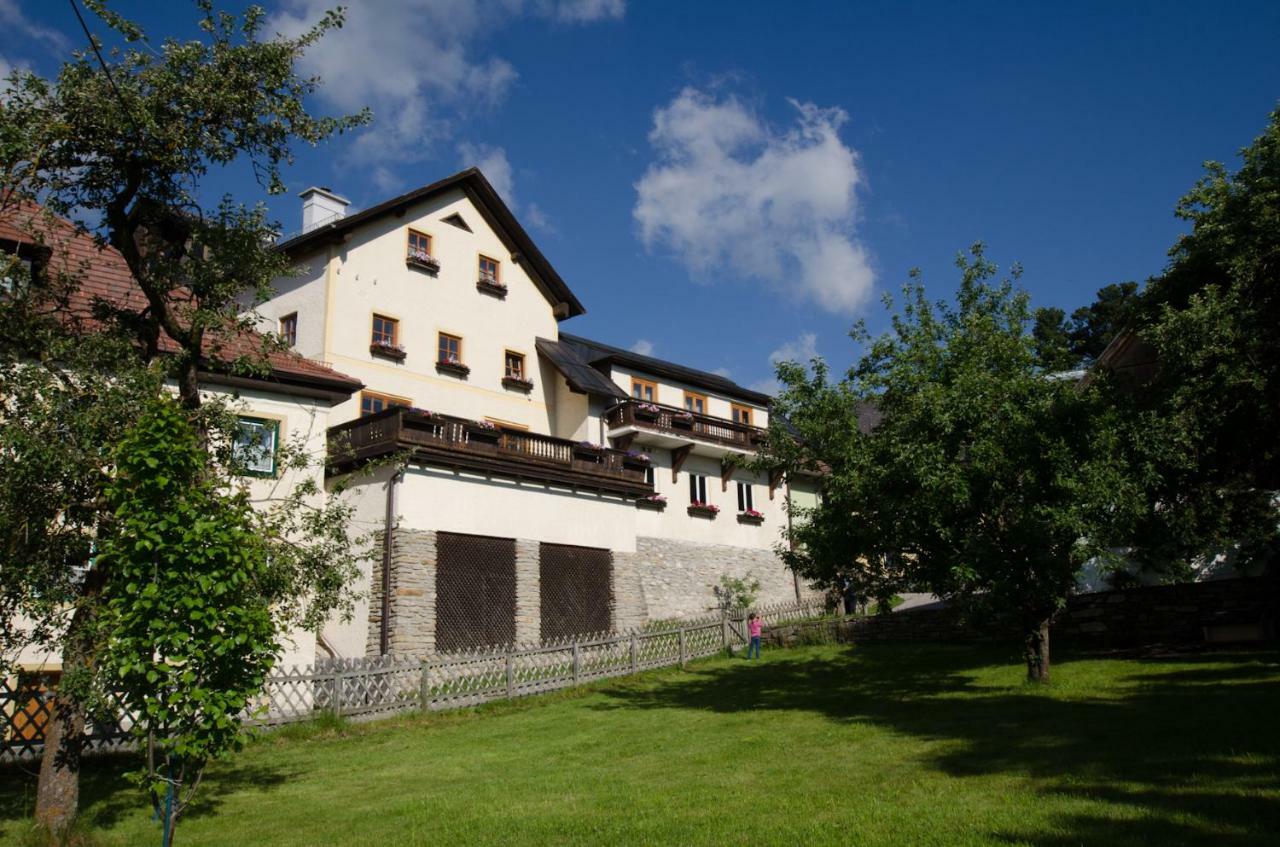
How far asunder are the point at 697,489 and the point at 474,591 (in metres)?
12.8

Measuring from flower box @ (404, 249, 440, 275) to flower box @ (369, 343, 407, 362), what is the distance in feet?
9.60

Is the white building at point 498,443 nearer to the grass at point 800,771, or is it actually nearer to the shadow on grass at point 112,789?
the grass at point 800,771

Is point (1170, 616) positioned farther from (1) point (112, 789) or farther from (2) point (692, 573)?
(1) point (112, 789)

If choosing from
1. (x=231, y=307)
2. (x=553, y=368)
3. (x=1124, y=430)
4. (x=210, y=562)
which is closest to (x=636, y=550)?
(x=553, y=368)

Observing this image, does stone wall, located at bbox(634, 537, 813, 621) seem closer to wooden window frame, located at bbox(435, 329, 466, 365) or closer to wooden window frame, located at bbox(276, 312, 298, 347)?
wooden window frame, located at bbox(435, 329, 466, 365)

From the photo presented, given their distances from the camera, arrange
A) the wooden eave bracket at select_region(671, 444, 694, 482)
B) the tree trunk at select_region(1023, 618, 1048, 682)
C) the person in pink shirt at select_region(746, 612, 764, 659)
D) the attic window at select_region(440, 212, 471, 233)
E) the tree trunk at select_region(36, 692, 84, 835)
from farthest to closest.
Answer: the wooden eave bracket at select_region(671, 444, 694, 482)
the attic window at select_region(440, 212, 471, 233)
the person in pink shirt at select_region(746, 612, 764, 659)
the tree trunk at select_region(1023, 618, 1048, 682)
the tree trunk at select_region(36, 692, 84, 835)

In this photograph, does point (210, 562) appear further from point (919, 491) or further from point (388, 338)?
point (388, 338)

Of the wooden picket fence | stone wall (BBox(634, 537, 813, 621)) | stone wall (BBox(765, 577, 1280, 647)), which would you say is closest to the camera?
the wooden picket fence

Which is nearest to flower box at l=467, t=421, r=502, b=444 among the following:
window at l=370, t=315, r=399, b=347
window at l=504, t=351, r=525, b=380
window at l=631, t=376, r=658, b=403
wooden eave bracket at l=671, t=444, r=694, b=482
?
window at l=370, t=315, r=399, b=347

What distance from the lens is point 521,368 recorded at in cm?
3203

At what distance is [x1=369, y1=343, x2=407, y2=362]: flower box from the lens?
27172mm

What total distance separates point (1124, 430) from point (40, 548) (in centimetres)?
1532

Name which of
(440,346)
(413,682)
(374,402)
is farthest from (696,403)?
(413,682)

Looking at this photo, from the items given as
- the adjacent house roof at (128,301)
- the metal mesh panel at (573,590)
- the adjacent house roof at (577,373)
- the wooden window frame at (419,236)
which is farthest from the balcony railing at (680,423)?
the adjacent house roof at (128,301)
